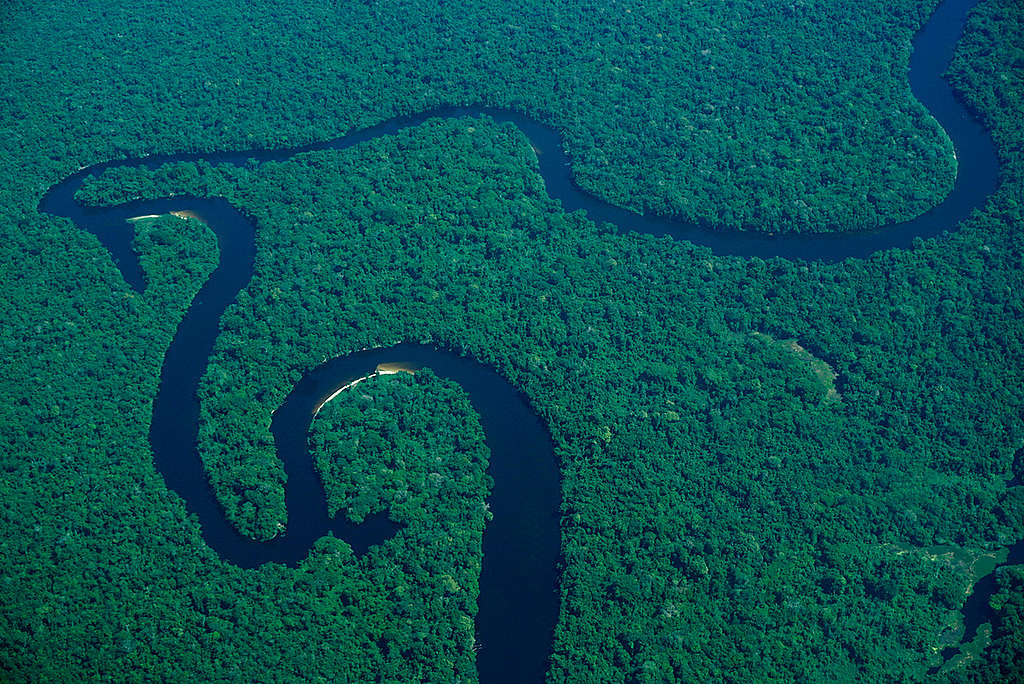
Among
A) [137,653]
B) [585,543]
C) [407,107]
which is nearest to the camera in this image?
[137,653]

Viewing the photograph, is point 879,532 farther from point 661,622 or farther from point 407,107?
point 407,107

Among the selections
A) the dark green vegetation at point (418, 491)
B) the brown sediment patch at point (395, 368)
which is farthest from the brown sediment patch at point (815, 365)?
the brown sediment patch at point (395, 368)

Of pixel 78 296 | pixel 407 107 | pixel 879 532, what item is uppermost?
pixel 879 532

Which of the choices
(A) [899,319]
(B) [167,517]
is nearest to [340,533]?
(B) [167,517]

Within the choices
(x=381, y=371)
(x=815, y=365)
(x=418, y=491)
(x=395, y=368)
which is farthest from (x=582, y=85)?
(x=418, y=491)

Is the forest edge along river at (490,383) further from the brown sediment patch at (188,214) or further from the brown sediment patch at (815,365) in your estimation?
the brown sediment patch at (815,365)
